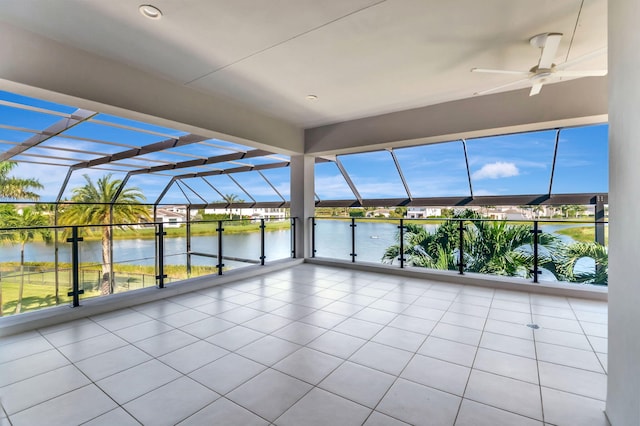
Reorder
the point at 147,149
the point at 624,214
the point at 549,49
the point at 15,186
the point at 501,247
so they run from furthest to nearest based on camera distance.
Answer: the point at 15,186, the point at 147,149, the point at 501,247, the point at 549,49, the point at 624,214

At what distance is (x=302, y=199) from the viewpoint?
6246 millimetres

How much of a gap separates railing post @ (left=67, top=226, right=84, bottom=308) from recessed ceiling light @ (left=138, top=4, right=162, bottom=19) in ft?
8.07

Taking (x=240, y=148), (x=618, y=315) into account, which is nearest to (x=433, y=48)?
(x=618, y=315)

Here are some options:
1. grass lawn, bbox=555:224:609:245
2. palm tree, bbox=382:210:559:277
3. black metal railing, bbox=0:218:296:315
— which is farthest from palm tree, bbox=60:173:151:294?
grass lawn, bbox=555:224:609:245

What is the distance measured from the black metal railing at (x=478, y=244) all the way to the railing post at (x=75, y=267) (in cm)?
401

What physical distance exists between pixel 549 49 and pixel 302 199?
4.56m

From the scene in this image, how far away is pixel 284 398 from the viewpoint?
1.83 meters

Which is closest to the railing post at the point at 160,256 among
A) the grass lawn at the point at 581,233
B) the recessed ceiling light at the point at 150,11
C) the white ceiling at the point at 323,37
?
the white ceiling at the point at 323,37

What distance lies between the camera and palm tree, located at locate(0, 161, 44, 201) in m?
8.25

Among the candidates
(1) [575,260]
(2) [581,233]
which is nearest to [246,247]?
(1) [575,260]

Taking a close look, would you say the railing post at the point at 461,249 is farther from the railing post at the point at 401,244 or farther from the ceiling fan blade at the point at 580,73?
the ceiling fan blade at the point at 580,73

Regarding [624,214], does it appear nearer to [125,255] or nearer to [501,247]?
[501,247]

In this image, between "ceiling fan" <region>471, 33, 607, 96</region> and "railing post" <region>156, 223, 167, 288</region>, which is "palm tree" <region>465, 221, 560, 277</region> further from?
"railing post" <region>156, 223, 167, 288</region>

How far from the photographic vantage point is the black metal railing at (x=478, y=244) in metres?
4.47
